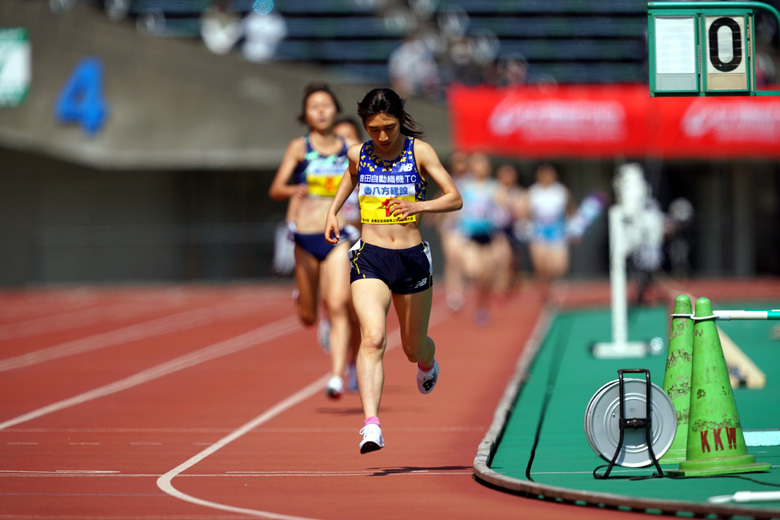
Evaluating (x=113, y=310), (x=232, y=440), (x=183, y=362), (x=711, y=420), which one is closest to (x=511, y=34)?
(x=113, y=310)

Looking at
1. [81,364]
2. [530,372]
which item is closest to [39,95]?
[81,364]

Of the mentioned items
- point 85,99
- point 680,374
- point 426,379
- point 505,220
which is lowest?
point 426,379

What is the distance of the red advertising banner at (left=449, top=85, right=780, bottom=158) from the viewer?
2953 centimetres

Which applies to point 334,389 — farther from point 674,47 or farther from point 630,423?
point 674,47

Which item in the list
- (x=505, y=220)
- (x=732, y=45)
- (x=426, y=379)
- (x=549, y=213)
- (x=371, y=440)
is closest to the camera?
(x=371, y=440)

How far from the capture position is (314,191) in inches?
426

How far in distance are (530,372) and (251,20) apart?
2137 cm

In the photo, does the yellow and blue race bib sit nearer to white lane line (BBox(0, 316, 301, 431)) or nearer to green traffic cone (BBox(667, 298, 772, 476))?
green traffic cone (BBox(667, 298, 772, 476))

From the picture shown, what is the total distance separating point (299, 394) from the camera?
11703 mm

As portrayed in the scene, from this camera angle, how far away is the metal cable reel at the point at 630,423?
697 centimetres

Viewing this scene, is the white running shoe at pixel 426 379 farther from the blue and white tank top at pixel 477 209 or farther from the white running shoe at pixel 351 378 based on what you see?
the blue and white tank top at pixel 477 209

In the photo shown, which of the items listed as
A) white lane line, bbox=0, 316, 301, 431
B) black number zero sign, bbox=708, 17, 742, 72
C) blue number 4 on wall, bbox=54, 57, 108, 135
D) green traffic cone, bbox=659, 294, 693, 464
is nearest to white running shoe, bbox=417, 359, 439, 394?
green traffic cone, bbox=659, 294, 693, 464

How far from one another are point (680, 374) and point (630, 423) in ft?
1.87

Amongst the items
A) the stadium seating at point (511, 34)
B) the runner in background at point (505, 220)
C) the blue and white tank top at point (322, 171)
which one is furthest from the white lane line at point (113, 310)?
the blue and white tank top at point (322, 171)
